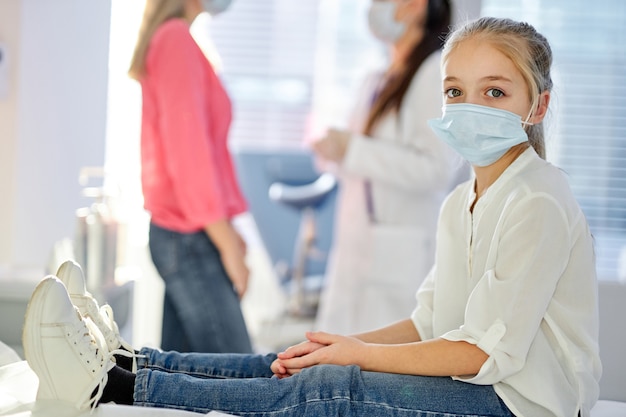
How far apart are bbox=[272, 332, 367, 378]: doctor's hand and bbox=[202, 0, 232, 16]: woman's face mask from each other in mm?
1071

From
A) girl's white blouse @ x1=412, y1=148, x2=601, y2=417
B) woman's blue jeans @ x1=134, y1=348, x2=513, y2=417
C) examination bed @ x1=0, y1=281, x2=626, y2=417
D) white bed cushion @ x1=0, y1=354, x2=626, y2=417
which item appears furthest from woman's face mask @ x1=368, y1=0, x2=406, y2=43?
white bed cushion @ x1=0, y1=354, x2=626, y2=417

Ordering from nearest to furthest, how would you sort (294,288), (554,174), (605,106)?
(554,174)
(605,106)
(294,288)

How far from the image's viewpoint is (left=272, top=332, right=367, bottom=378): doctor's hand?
1.34 meters

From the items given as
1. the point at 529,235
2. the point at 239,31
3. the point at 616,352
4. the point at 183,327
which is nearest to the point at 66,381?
the point at 529,235

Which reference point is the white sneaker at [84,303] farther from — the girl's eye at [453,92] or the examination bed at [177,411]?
the girl's eye at [453,92]

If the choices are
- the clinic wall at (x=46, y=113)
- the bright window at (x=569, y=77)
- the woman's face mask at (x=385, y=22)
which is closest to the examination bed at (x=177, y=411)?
the bright window at (x=569, y=77)

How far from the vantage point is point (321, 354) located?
52.7 inches

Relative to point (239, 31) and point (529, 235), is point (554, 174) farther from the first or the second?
point (239, 31)

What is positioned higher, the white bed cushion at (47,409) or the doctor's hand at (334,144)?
the doctor's hand at (334,144)

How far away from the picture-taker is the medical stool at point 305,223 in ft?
12.4

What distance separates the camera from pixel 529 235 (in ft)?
4.13

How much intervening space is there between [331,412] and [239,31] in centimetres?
306

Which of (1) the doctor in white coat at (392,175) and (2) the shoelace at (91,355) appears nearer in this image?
(2) the shoelace at (91,355)

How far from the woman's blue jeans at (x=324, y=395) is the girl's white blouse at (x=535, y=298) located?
0.04 m
